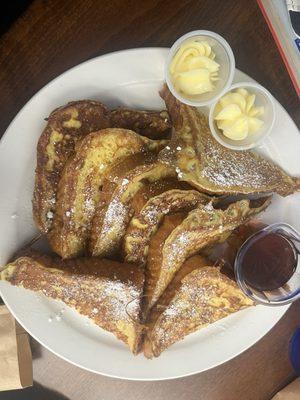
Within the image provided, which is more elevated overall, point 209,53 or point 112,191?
point 209,53

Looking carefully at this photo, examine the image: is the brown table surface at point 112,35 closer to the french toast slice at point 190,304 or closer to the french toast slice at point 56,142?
the french toast slice at point 56,142

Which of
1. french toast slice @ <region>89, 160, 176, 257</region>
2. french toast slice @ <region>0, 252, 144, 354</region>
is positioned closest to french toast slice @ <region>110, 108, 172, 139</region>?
french toast slice @ <region>89, 160, 176, 257</region>

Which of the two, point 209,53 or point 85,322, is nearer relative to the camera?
point 209,53

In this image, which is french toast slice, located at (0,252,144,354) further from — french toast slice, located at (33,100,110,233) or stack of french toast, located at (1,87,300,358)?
french toast slice, located at (33,100,110,233)

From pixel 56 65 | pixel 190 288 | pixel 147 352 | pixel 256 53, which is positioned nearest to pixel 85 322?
pixel 147 352

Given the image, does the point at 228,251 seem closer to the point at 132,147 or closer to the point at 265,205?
the point at 265,205

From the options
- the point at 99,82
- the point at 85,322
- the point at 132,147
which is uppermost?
the point at 99,82

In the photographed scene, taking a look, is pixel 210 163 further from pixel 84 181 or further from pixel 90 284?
pixel 90 284

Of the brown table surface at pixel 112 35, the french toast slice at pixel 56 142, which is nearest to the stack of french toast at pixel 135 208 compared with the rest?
the french toast slice at pixel 56 142
